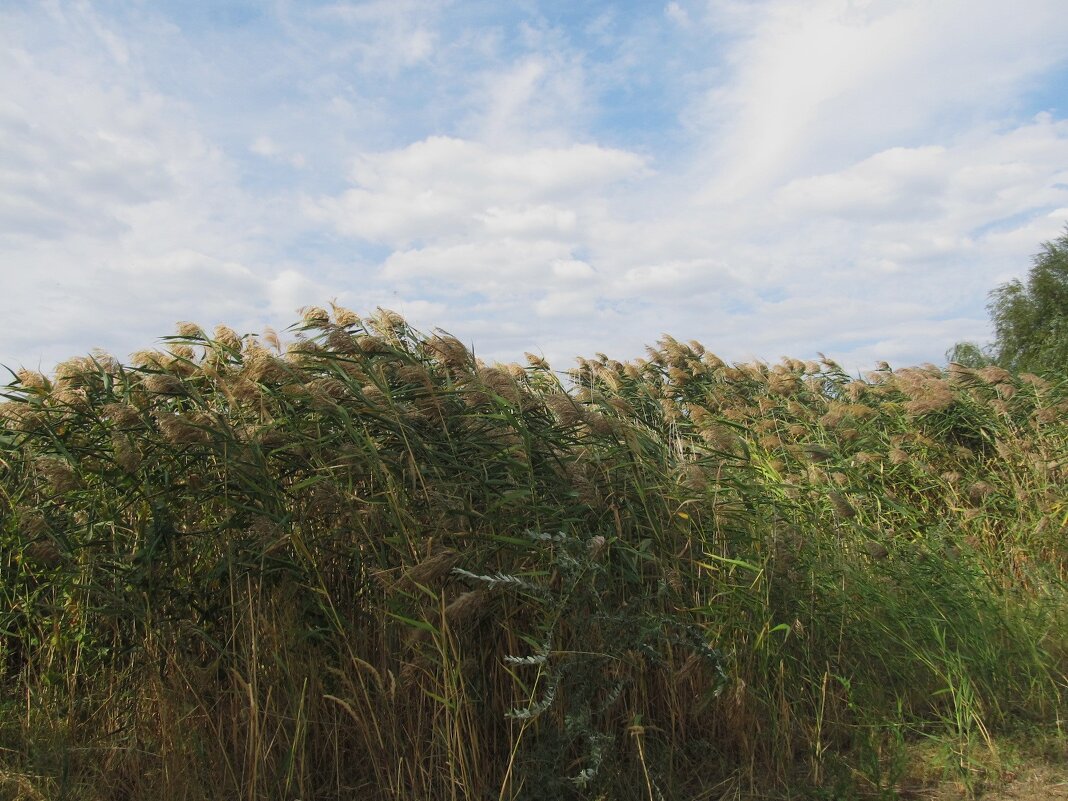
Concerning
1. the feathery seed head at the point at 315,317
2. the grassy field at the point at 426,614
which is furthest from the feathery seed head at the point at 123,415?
the feathery seed head at the point at 315,317

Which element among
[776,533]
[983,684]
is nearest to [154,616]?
[776,533]

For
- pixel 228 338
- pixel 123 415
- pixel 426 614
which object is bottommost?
pixel 426 614

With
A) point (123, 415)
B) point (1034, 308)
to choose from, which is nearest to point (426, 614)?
point (123, 415)

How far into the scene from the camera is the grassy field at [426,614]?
11.1 feet

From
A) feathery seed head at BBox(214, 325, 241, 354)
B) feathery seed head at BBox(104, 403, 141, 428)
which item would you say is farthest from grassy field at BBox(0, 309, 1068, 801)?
feathery seed head at BBox(214, 325, 241, 354)

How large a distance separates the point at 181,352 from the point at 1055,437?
25.2 ft

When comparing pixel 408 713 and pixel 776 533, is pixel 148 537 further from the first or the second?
pixel 776 533

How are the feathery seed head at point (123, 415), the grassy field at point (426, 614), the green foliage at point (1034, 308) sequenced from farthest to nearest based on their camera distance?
1. the green foliage at point (1034, 308)
2. the feathery seed head at point (123, 415)
3. the grassy field at point (426, 614)

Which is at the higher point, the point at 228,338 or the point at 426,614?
the point at 228,338

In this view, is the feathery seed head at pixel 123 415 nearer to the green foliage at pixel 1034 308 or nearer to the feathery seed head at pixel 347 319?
the feathery seed head at pixel 347 319

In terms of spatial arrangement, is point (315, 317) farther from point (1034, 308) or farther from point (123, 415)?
point (1034, 308)

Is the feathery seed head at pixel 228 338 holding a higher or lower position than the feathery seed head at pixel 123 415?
higher

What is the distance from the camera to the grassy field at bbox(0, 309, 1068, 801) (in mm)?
3385

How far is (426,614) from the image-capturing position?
3354 millimetres
